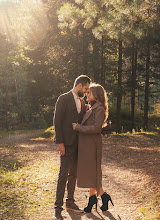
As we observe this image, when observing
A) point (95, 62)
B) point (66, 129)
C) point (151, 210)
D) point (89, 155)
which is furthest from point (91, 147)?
point (95, 62)

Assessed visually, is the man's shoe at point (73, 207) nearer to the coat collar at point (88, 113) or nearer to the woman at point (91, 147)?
the woman at point (91, 147)

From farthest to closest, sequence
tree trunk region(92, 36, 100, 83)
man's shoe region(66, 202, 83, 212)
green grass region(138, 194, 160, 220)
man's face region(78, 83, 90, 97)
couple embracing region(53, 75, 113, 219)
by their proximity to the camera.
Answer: tree trunk region(92, 36, 100, 83) → man's shoe region(66, 202, 83, 212) → man's face region(78, 83, 90, 97) → couple embracing region(53, 75, 113, 219) → green grass region(138, 194, 160, 220)

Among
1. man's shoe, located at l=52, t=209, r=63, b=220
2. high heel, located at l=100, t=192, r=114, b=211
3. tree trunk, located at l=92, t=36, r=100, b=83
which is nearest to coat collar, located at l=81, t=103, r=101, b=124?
high heel, located at l=100, t=192, r=114, b=211

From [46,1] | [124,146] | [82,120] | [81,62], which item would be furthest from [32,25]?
[82,120]

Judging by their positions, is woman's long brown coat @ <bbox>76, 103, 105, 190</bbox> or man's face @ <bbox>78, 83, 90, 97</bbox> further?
man's face @ <bbox>78, 83, 90, 97</bbox>

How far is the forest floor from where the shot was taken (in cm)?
462

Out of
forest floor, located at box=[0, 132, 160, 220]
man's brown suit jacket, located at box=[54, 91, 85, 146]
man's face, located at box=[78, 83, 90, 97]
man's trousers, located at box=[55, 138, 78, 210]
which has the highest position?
man's face, located at box=[78, 83, 90, 97]

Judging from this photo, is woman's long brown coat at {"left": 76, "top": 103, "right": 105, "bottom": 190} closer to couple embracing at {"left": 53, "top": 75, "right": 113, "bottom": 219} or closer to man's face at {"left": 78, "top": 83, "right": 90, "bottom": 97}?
couple embracing at {"left": 53, "top": 75, "right": 113, "bottom": 219}

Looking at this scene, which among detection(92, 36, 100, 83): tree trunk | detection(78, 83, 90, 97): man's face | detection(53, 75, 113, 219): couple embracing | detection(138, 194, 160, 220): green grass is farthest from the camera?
detection(92, 36, 100, 83): tree trunk

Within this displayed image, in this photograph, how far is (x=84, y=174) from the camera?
14.3 ft

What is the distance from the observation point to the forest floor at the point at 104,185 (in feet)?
15.2

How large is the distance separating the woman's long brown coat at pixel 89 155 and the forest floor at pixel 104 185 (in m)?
0.61

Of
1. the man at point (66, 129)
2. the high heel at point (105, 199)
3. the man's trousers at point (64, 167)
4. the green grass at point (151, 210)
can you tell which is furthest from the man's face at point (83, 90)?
the green grass at point (151, 210)

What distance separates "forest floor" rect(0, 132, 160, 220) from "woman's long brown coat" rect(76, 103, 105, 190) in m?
0.61
